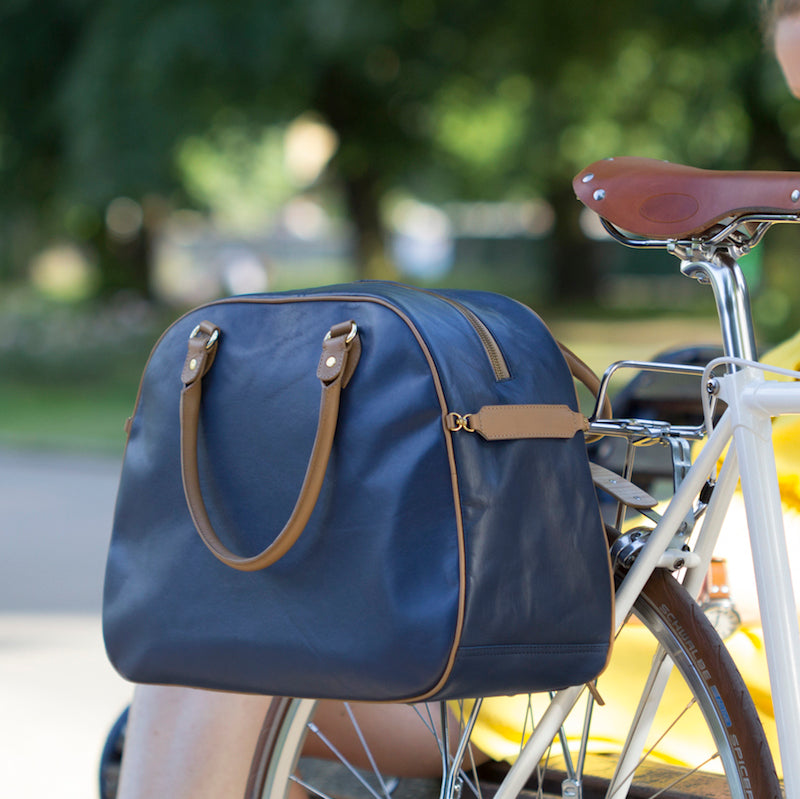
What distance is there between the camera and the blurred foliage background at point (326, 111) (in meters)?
9.50

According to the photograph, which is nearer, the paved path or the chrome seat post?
the chrome seat post

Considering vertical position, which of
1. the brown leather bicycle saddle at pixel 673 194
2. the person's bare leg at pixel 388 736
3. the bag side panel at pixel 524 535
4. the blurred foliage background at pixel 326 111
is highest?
the blurred foliage background at pixel 326 111

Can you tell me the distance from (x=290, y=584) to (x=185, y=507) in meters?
0.15

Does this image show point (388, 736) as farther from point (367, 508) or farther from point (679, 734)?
point (367, 508)

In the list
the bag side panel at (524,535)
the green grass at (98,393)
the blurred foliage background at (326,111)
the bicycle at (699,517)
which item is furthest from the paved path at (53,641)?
the blurred foliage background at (326,111)

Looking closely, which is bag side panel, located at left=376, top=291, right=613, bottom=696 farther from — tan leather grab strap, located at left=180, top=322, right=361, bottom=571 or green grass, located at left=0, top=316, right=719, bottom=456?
green grass, located at left=0, top=316, right=719, bottom=456

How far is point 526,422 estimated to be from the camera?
3.88 ft

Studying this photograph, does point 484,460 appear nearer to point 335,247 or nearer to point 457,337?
point 457,337

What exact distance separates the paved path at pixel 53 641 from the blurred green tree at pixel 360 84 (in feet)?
11.3

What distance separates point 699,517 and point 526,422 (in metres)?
0.28

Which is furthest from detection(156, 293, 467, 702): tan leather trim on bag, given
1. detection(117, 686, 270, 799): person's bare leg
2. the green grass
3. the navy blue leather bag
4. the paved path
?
the green grass

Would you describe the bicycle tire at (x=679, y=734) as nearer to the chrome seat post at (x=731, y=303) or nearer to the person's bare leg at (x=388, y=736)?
the person's bare leg at (x=388, y=736)

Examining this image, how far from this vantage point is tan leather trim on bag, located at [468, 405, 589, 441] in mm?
1154

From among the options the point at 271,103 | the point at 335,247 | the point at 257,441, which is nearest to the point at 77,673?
the point at 257,441
